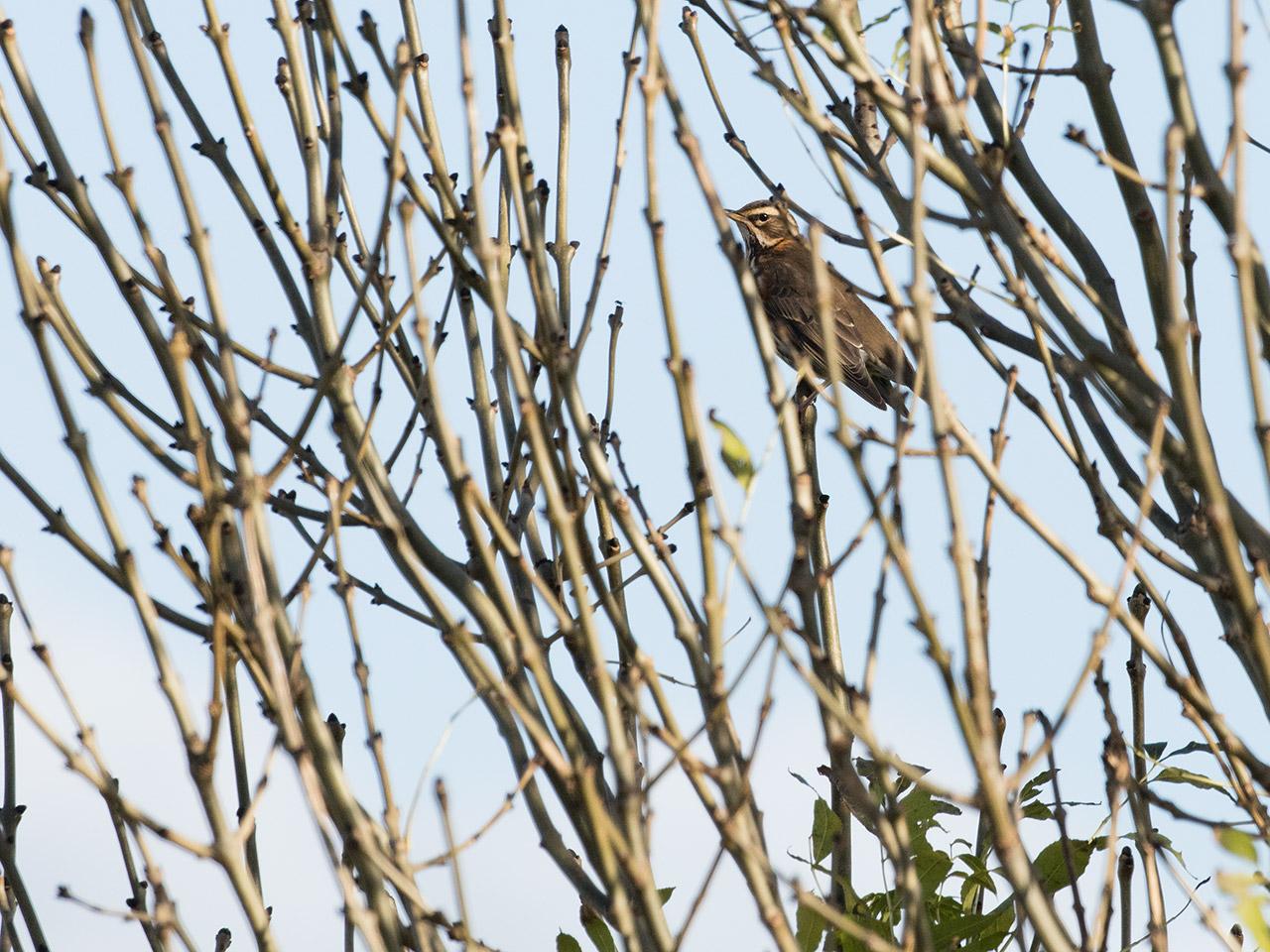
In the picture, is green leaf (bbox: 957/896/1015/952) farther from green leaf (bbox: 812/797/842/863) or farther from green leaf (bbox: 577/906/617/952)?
green leaf (bbox: 577/906/617/952)

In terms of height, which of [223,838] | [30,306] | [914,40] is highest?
[914,40]

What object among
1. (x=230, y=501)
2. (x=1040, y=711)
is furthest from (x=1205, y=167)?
(x=230, y=501)

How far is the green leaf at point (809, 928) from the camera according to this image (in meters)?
4.18

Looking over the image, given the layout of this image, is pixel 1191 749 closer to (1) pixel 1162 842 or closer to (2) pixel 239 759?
(1) pixel 1162 842

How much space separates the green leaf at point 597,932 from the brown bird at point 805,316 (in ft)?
20.1

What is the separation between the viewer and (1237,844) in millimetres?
2678

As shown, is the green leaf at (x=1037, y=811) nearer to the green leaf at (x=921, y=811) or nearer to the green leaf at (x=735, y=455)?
the green leaf at (x=921, y=811)

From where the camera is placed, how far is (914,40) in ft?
11.0

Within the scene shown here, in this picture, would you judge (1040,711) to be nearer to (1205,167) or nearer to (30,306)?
(1205,167)

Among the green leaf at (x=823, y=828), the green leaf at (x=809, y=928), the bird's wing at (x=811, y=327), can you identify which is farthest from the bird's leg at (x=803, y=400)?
the green leaf at (x=809, y=928)

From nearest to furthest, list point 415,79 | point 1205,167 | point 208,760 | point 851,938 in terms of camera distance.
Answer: point 208,760, point 1205,167, point 851,938, point 415,79

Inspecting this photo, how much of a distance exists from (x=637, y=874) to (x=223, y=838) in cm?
87

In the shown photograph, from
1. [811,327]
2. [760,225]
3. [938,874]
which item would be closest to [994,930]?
[938,874]

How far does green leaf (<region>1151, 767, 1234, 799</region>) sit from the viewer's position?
3708mm
